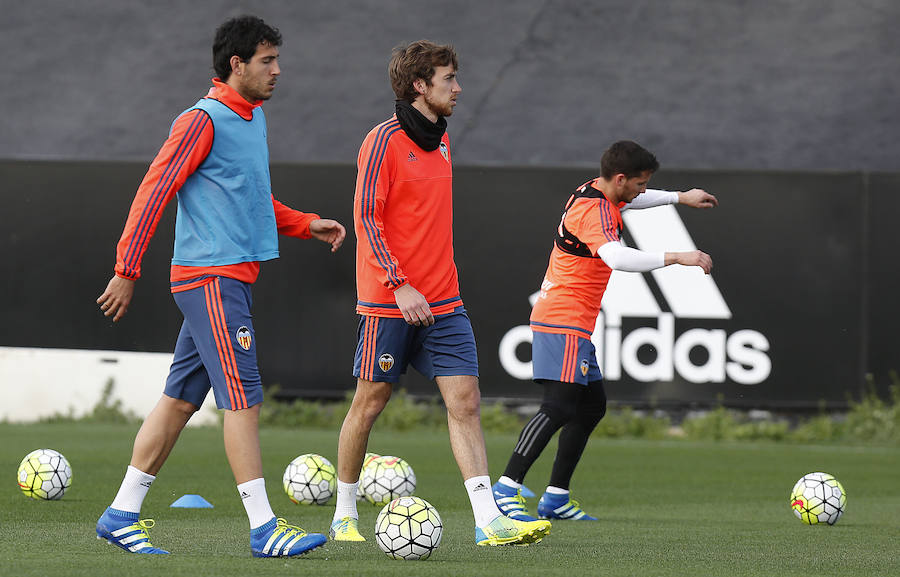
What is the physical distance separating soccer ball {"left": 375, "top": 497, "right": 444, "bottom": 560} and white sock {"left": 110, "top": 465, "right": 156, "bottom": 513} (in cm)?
97

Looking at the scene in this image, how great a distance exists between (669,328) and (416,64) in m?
8.58

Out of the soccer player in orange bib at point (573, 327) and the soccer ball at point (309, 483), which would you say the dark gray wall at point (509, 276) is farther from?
the soccer player in orange bib at point (573, 327)

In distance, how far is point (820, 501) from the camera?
7488mm

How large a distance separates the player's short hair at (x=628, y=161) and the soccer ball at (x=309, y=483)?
2425 mm

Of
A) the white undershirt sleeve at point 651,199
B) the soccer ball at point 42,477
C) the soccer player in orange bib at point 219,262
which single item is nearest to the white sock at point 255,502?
the soccer player in orange bib at point 219,262

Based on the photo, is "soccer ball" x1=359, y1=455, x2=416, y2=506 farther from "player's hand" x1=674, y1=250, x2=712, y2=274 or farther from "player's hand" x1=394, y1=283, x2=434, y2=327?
"player's hand" x1=674, y1=250, x2=712, y2=274

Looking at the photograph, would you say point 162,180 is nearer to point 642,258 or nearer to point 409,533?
point 409,533

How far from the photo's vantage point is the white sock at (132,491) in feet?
18.1

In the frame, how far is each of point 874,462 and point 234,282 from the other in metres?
8.43

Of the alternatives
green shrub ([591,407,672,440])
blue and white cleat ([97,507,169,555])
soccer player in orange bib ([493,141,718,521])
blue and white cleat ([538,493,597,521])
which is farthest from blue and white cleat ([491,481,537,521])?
green shrub ([591,407,672,440])

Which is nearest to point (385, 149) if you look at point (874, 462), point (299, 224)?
point (299, 224)

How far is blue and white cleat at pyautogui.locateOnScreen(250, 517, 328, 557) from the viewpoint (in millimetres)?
5246

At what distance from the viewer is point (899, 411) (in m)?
14.3

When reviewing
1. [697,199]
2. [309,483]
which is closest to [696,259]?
[697,199]
